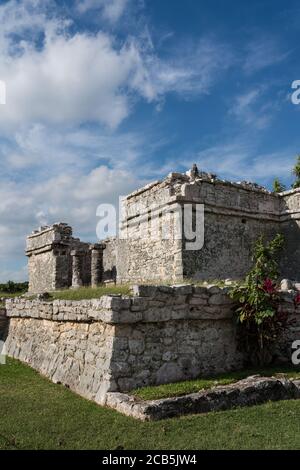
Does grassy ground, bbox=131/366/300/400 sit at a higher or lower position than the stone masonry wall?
lower

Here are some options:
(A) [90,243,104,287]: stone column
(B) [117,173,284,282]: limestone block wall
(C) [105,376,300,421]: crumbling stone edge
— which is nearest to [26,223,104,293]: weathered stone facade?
(A) [90,243,104,287]: stone column

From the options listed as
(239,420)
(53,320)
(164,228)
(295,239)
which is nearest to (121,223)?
(164,228)

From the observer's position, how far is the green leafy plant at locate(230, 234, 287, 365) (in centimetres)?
745

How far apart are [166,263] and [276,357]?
208 inches

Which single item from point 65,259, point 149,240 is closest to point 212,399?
point 149,240

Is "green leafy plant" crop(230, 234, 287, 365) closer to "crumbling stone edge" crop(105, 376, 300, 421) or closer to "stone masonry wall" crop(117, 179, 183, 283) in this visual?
"crumbling stone edge" crop(105, 376, 300, 421)

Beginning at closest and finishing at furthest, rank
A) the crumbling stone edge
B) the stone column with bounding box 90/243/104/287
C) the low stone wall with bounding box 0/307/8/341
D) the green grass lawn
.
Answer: the green grass lawn
the crumbling stone edge
the low stone wall with bounding box 0/307/8/341
the stone column with bounding box 90/243/104/287

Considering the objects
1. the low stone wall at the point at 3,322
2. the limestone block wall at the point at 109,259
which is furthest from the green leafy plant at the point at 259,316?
the limestone block wall at the point at 109,259

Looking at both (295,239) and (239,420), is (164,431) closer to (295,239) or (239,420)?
(239,420)

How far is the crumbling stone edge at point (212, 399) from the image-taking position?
18.3ft

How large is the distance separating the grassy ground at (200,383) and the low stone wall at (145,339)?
231mm

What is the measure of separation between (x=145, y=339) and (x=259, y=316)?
1.86m

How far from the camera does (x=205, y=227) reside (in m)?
13.0

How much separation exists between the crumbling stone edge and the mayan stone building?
598 centimetres
